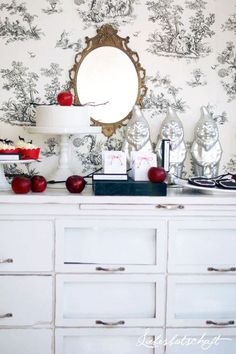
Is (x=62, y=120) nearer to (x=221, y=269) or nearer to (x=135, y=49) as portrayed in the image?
(x=135, y=49)

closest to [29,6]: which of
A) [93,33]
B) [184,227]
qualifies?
[93,33]

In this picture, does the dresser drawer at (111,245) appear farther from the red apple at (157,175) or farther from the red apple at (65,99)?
the red apple at (65,99)

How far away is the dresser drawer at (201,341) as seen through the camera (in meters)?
2.21

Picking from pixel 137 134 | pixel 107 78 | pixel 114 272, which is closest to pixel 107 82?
pixel 107 78

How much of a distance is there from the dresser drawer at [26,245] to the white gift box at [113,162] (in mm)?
361

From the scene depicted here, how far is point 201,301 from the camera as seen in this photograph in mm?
2248

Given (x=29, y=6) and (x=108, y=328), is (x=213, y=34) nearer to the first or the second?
(x=29, y=6)

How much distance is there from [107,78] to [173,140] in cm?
47

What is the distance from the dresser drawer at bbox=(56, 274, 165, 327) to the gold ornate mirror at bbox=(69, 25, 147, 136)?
0.84 m

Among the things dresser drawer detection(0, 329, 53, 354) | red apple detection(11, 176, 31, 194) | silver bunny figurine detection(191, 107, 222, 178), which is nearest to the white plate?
silver bunny figurine detection(191, 107, 222, 178)

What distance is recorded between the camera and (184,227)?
86.3 inches

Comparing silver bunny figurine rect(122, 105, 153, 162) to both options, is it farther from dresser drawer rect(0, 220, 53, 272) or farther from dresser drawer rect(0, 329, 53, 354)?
dresser drawer rect(0, 329, 53, 354)

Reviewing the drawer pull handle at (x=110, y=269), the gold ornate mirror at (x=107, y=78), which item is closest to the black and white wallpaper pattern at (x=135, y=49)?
the gold ornate mirror at (x=107, y=78)

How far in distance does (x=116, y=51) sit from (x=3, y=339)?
4.96ft
